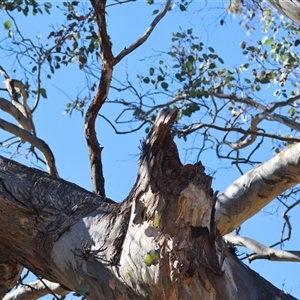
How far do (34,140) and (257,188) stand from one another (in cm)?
146

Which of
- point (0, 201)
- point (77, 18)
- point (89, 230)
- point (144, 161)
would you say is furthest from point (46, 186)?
point (77, 18)

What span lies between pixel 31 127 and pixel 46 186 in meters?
2.58

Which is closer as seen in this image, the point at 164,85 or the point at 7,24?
the point at 7,24

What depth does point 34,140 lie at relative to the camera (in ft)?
12.1

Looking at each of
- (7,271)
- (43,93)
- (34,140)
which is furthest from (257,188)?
(43,93)

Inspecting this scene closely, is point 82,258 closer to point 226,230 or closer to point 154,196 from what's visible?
point 154,196

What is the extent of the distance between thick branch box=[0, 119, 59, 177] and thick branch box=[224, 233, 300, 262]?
1171 mm

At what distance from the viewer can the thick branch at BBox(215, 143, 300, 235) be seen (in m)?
2.76

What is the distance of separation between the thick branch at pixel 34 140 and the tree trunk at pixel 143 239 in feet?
5.30

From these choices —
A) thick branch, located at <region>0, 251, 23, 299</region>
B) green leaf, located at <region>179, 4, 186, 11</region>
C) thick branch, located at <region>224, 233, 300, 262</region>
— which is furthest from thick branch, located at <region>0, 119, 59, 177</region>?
green leaf, located at <region>179, 4, 186, 11</region>

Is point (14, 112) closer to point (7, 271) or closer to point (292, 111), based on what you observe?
point (292, 111)

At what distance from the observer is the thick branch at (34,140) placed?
3.69m

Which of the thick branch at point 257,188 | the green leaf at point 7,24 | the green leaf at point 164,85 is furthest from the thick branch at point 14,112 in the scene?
the thick branch at point 257,188

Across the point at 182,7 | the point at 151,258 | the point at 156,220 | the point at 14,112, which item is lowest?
the point at 151,258
